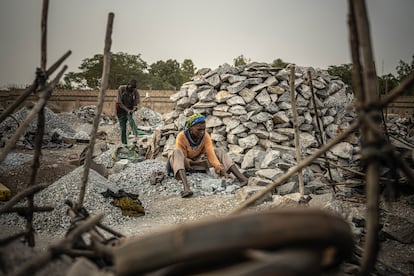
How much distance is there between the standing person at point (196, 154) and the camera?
5285 millimetres

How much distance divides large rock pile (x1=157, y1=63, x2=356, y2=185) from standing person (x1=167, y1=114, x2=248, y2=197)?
1104 millimetres

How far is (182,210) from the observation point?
180 inches

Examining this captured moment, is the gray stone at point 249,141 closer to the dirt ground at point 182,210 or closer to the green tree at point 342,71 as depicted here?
the dirt ground at point 182,210

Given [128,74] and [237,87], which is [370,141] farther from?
[128,74]

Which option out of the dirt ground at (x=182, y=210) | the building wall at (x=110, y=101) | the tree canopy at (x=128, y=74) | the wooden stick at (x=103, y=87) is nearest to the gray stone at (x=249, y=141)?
the dirt ground at (x=182, y=210)

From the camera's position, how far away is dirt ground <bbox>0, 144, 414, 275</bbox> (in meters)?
3.08

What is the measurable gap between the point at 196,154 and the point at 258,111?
8.69ft

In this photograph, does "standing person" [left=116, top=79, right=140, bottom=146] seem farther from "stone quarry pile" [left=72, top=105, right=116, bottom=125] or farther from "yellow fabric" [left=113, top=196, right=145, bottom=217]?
"stone quarry pile" [left=72, top=105, right=116, bottom=125]

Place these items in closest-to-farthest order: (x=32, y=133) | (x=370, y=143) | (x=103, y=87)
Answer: (x=370, y=143) < (x=103, y=87) < (x=32, y=133)

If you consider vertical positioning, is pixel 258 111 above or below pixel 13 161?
above

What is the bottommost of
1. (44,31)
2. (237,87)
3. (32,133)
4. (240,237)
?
(32,133)

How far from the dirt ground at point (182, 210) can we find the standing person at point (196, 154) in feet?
1.58

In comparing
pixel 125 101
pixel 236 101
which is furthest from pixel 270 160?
pixel 125 101

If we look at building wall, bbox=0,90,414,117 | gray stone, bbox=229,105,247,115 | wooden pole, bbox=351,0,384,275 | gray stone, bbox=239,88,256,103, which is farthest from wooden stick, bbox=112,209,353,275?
building wall, bbox=0,90,414,117
